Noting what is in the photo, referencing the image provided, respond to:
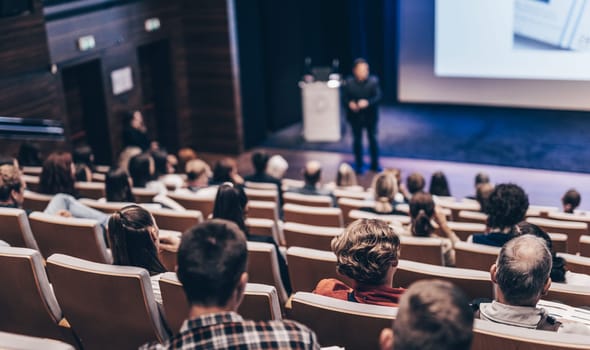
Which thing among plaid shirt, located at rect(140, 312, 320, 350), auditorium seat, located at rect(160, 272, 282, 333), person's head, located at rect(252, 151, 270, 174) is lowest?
person's head, located at rect(252, 151, 270, 174)

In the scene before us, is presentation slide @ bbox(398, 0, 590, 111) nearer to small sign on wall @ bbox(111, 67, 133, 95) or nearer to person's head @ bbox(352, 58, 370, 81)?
person's head @ bbox(352, 58, 370, 81)

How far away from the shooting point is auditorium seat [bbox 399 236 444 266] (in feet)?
12.3

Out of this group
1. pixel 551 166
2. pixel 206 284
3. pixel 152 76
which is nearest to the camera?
pixel 206 284

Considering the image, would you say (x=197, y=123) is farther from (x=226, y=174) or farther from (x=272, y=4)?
(x=226, y=174)

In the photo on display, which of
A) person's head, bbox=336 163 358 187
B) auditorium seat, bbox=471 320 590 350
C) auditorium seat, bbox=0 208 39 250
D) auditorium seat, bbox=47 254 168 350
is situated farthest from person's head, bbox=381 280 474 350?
person's head, bbox=336 163 358 187

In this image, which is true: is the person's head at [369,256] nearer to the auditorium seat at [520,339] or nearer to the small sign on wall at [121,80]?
the auditorium seat at [520,339]

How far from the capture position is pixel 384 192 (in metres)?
4.93

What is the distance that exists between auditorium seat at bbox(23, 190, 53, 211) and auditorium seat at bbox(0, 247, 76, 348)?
5.56 feet

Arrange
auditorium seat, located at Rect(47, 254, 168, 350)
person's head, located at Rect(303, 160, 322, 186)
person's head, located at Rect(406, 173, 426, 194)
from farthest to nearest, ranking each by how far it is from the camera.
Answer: person's head, located at Rect(303, 160, 322, 186) → person's head, located at Rect(406, 173, 426, 194) → auditorium seat, located at Rect(47, 254, 168, 350)

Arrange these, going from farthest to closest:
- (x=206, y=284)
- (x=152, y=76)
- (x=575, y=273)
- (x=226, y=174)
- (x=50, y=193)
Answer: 1. (x=152, y=76)
2. (x=226, y=174)
3. (x=50, y=193)
4. (x=575, y=273)
5. (x=206, y=284)

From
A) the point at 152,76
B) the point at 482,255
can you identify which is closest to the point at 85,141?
the point at 152,76

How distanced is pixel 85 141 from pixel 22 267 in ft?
19.2

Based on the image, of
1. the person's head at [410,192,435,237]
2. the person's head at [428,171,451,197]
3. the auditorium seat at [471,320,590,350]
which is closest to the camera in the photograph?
the auditorium seat at [471,320,590,350]

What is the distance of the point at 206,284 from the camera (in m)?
1.92
